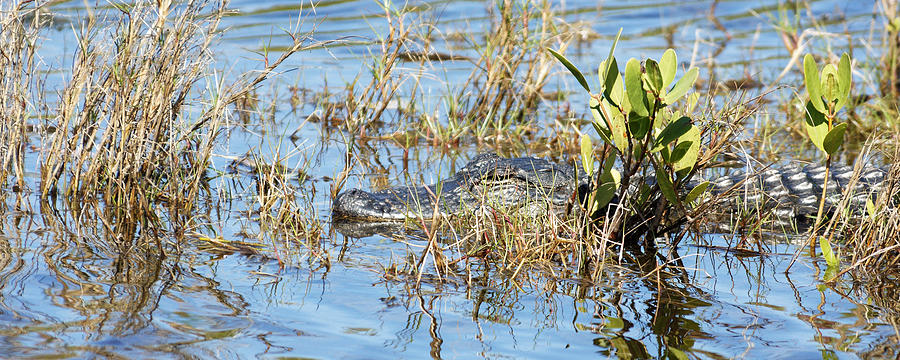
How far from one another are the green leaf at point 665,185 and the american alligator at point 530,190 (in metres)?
0.57

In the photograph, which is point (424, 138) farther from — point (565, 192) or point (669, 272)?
point (669, 272)

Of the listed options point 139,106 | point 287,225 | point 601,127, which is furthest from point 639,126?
point 139,106

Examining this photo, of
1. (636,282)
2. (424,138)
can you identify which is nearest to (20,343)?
(636,282)

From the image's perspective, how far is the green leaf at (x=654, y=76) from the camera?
296 centimetres

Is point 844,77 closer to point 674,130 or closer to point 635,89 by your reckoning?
point 674,130

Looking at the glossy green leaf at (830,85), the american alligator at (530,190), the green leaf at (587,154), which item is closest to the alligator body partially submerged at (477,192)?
the american alligator at (530,190)

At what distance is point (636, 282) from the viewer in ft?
11.1

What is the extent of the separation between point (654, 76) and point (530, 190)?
1.38m

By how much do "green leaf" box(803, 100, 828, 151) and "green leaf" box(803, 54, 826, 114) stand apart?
40 millimetres

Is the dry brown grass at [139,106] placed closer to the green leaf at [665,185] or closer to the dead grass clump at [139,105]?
the dead grass clump at [139,105]

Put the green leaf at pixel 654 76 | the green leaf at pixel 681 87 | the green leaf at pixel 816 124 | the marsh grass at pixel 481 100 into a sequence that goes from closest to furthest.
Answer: the green leaf at pixel 654 76 < the green leaf at pixel 681 87 < the green leaf at pixel 816 124 < the marsh grass at pixel 481 100

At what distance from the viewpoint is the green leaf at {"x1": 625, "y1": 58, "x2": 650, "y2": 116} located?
9.95 ft

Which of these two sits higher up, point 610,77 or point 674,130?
point 610,77

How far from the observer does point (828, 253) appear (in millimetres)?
3430
